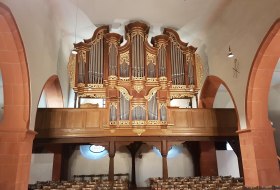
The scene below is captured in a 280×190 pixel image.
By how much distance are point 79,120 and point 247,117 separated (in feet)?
17.8

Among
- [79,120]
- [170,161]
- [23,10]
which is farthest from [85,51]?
[170,161]

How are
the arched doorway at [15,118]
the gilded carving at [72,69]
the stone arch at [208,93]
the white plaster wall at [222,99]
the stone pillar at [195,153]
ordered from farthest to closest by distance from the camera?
the white plaster wall at [222,99]
the stone pillar at [195,153]
the stone arch at [208,93]
the gilded carving at [72,69]
the arched doorway at [15,118]

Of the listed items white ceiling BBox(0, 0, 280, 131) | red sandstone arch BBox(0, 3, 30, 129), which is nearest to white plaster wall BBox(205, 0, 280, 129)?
white ceiling BBox(0, 0, 280, 131)

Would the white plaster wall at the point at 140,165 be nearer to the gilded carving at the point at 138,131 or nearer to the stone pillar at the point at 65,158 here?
the stone pillar at the point at 65,158

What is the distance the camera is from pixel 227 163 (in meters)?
10.6

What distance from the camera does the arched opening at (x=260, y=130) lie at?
647cm

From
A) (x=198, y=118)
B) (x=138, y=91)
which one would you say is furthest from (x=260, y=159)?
(x=138, y=91)

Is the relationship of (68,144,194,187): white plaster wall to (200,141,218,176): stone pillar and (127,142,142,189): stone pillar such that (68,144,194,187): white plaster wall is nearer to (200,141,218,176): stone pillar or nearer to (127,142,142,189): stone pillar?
(127,142,142,189): stone pillar

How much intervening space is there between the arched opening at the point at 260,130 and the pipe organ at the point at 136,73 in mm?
2443

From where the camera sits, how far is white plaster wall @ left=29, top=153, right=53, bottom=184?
9.65m

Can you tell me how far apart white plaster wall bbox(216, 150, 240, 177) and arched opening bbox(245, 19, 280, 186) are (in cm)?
368

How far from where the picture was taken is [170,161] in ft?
35.7

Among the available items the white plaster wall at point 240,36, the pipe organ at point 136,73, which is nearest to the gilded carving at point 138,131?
the pipe organ at point 136,73

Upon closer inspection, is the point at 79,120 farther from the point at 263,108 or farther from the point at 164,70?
the point at 263,108
